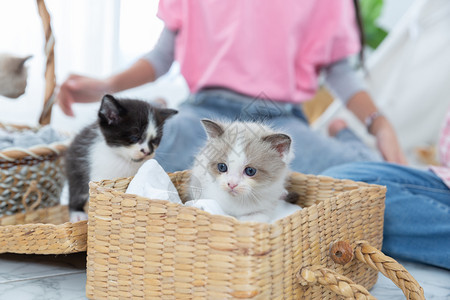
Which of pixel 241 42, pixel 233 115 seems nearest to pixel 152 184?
pixel 233 115

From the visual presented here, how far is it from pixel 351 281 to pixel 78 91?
0.95 meters

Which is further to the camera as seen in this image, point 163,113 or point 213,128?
point 163,113

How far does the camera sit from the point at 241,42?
172 cm

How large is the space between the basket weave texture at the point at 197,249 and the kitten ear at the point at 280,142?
0.45 ft

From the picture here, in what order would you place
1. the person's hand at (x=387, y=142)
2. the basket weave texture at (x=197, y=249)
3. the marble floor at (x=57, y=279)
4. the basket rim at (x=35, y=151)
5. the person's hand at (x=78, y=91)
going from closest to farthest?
the basket weave texture at (x=197, y=249) < the marble floor at (x=57, y=279) < the basket rim at (x=35, y=151) < the person's hand at (x=78, y=91) < the person's hand at (x=387, y=142)

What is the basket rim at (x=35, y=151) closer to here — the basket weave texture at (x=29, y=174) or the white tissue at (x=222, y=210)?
the basket weave texture at (x=29, y=174)

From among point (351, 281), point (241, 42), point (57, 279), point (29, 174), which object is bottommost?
point (57, 279)

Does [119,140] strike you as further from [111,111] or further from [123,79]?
[123,79]

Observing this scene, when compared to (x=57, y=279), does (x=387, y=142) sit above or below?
above

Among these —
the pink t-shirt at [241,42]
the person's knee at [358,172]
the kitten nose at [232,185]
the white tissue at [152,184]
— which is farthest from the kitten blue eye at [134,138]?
the pink t-shirt at [241,42]

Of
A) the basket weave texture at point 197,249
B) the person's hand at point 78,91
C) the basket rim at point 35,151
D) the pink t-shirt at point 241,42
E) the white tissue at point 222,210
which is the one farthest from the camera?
the pink t-shirt at point 241,42

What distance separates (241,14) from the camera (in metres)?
1.71

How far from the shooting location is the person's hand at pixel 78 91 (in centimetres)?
133

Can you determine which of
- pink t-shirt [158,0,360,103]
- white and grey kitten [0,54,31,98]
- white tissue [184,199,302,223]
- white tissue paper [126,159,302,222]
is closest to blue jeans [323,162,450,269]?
white tissue [184,199,302,223]
